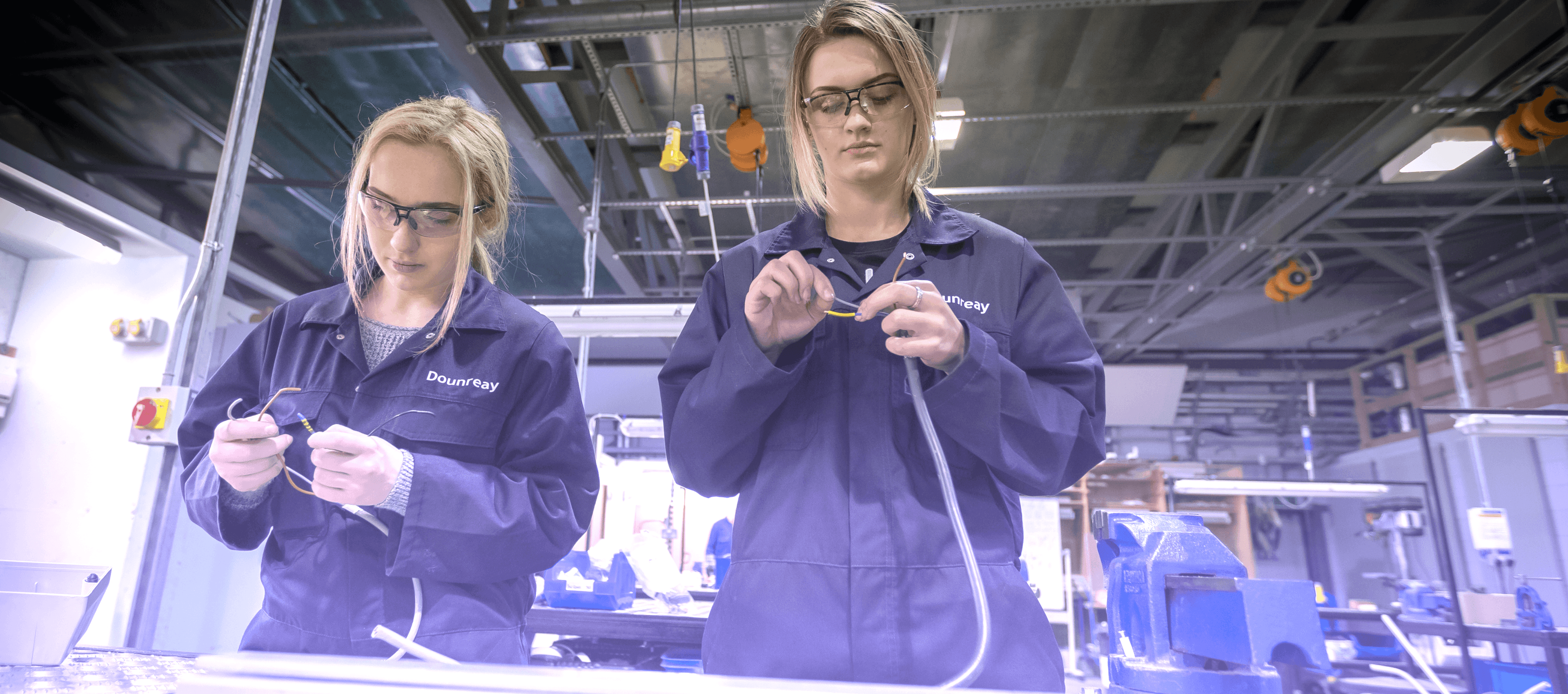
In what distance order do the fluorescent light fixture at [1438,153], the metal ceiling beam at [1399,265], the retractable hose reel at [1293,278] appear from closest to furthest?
the fluorescent light fixture at [1438,153], the retractable hose reel at [1293,278], the metal ceiling beam at [1399,265]

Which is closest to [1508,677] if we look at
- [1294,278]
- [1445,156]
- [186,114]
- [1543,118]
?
[1294,278]

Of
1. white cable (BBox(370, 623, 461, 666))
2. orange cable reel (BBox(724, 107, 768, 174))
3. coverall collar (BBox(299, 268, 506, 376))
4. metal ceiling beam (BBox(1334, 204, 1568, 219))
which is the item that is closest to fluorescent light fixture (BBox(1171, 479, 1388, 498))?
metal ceiling beam (BBox(1334, 204, 1568, 219))

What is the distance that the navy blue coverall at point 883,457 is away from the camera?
0.75 meters

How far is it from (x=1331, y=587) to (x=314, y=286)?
39.9ft

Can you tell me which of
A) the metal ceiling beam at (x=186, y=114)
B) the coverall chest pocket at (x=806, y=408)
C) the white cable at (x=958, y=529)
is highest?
the metal ceiling beam at (x=186, y=114)

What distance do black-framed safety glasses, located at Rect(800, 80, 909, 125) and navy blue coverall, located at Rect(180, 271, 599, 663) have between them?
19.8 inches

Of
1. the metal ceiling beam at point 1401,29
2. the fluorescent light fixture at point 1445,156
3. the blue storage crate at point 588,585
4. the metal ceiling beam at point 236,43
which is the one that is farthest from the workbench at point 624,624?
the fluorescent light fixture at point 1445,156

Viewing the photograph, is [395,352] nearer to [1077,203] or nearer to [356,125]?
[356,125]

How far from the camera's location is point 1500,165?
5199mm

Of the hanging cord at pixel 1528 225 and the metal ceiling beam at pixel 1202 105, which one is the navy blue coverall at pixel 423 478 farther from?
the hanging cord at pixel 1528 225

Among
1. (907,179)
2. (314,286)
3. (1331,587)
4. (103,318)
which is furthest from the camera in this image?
(1331,587)

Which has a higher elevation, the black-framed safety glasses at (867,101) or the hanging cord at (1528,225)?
the hanging cord at (1528,225)

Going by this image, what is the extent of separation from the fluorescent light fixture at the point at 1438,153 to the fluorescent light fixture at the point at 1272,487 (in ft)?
6.80

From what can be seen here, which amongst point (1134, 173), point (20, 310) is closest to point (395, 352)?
point (20, 310)
